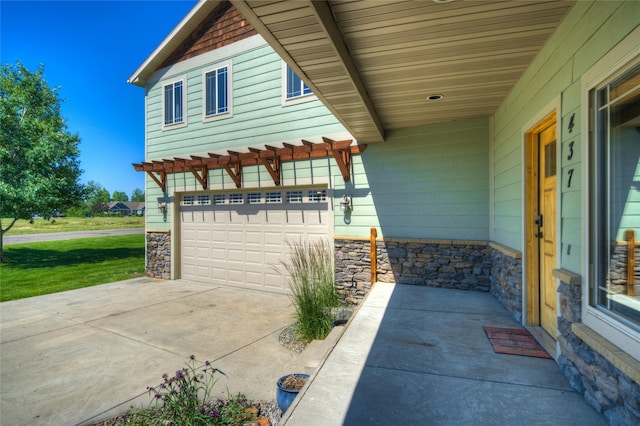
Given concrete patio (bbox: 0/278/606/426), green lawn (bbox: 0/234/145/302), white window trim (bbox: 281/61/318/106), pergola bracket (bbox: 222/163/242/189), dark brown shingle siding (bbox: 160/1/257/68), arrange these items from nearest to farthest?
1. concrete patio (bbox: 0/278/606/426)
2. white window trim (bbox: 281/61/318/106)
3. pergola bracket (bbox: 222/163/242/189)
4. dark brown shingle siding (bbox: 160/1/257/68)
5. green lawn (bbox: 0/234/145/302)

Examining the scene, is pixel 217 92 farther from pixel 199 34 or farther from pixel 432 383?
pixel 432 383

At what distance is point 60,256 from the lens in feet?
39.9

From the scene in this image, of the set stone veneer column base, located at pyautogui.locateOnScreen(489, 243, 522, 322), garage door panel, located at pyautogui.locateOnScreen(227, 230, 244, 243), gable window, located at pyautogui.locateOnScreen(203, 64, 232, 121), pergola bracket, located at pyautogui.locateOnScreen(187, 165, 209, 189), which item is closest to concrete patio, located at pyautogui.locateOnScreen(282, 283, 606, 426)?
stone veneer column base, located at pyautogui.locateOnScreen(489, 243, 522, 322)

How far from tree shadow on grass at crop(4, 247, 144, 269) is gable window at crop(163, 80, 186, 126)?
612cm

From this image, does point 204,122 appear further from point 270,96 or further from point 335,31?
point 335,31

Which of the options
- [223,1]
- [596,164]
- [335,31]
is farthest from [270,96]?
[596,164]

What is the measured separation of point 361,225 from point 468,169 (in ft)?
6.25

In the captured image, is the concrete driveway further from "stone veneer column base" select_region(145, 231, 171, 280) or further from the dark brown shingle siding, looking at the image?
the dark brown shingle siding

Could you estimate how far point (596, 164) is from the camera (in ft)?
6.35

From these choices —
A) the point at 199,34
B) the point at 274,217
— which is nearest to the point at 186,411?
the point at 274,217

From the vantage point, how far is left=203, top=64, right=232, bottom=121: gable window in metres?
7.28

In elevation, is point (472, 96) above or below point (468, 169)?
above

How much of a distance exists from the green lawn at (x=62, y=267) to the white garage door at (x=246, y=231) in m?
2.41

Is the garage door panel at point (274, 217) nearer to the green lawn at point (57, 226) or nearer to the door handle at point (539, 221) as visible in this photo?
the door handle at point (539, 221)
